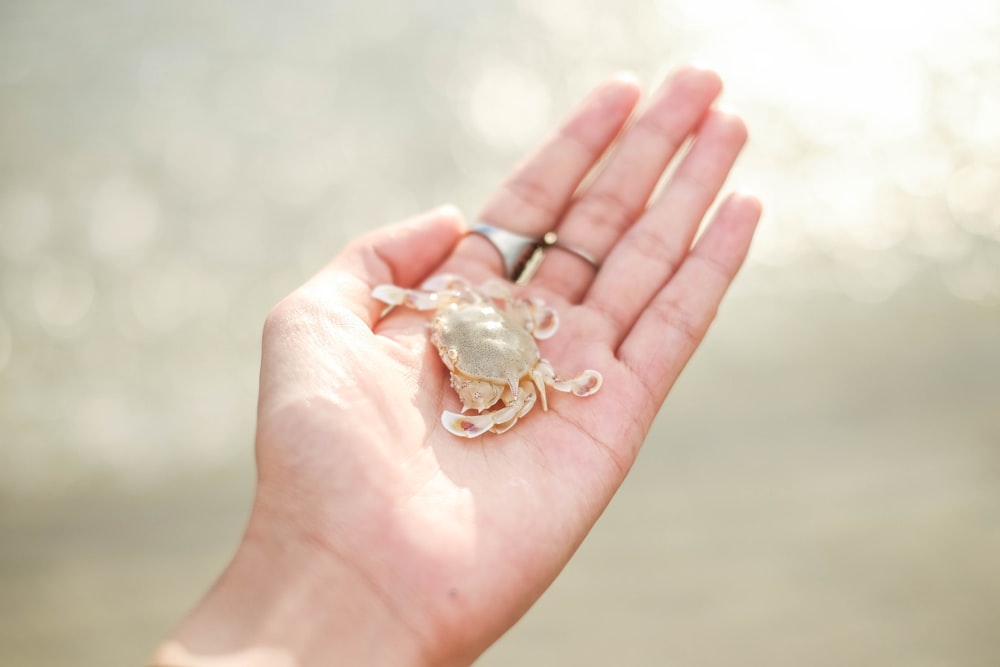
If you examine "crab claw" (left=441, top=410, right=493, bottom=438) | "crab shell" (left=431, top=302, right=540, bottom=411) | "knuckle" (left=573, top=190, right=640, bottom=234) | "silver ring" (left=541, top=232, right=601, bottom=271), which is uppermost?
"knuckle" (left=573, top=190, right=640, bottom=234)

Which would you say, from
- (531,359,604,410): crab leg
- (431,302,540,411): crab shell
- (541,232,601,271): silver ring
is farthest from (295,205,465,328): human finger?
(531,359,604,410): crab leg

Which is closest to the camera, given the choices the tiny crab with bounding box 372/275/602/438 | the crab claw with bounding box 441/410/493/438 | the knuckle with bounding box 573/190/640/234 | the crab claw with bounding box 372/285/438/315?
the crab claw with bounding box 441/410/493/438

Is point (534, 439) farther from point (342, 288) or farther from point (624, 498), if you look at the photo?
point (624, 498)

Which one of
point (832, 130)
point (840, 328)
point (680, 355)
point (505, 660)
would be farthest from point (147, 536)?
point (832, 130)

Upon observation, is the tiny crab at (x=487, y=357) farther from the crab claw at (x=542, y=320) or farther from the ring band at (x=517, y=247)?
the ring band at (x=517, y=247)

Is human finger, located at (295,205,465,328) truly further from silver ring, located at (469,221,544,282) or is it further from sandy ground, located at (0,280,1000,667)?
sandy ground, located at (0,280,1000,667)

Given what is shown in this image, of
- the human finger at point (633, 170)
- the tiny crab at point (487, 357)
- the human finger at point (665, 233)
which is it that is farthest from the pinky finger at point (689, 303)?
the human finger at point (633, 170)

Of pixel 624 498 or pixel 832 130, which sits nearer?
pixel 624 498
